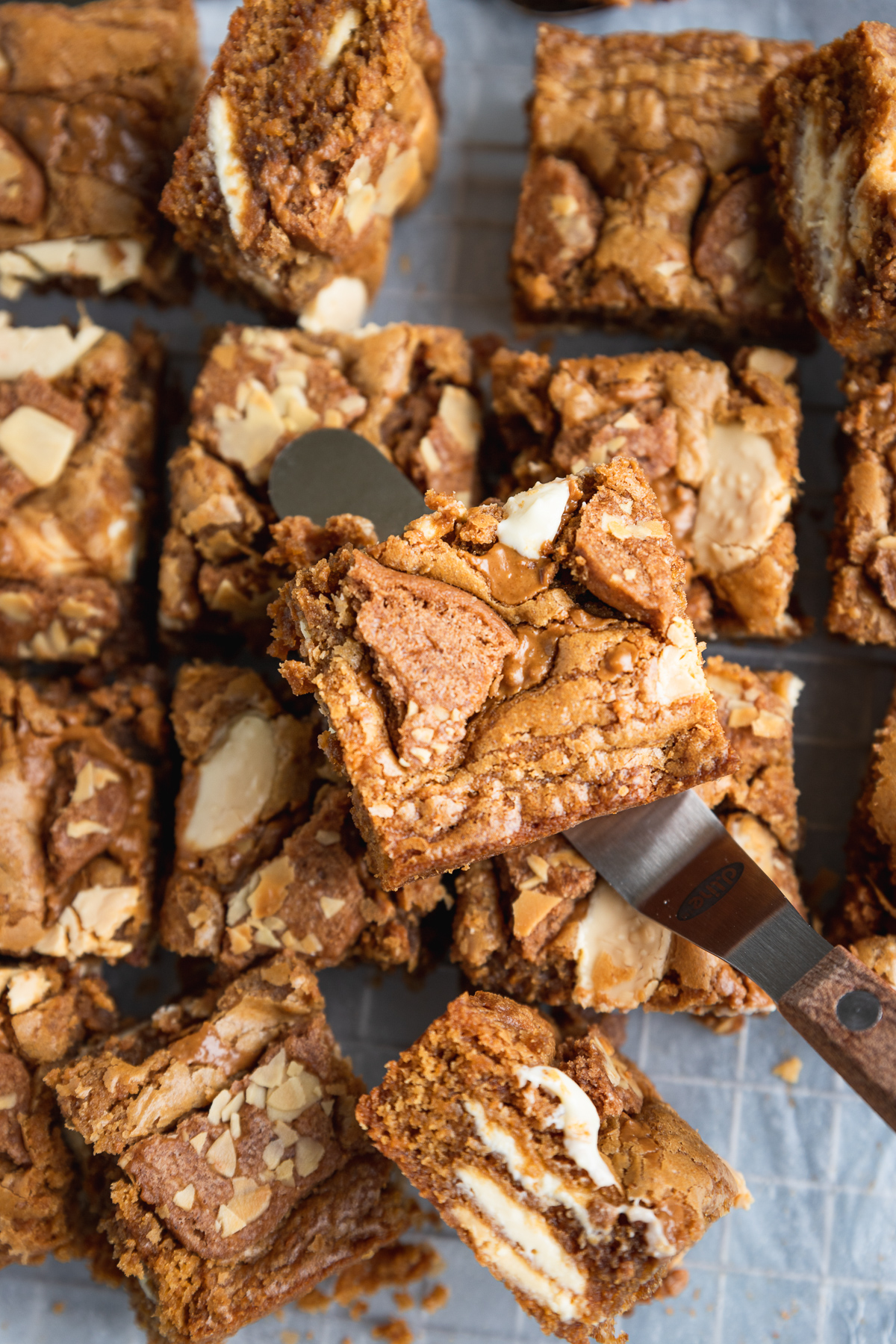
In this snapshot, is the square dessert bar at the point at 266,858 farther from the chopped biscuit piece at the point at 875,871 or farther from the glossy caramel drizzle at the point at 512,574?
the chopped biscuit piece at the point at 875,871

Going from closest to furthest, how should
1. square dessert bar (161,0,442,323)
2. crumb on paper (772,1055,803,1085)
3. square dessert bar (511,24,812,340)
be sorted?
square dessert bar (161,0,442,323) < square dessert bar (511,24,812,340) < crumb on paper (772,1055,803,1085)

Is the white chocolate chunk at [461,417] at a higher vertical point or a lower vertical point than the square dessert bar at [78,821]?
higher

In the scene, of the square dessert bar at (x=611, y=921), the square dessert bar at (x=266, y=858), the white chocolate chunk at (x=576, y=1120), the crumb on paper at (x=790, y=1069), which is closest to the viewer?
the white chocolate chunk at (x=576, y=1120)

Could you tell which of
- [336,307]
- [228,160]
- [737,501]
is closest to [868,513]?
[737,501]

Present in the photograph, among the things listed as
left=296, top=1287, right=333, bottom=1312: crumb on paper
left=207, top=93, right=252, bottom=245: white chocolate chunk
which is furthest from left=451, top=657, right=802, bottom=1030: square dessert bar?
left=207, top=93, right=252, bottom=245: white chocolate chunk

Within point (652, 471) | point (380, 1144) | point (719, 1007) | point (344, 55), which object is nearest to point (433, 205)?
point (344, 55)

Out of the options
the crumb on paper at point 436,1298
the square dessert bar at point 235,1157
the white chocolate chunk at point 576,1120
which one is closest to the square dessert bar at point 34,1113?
the square dessert bar at point 235,1157

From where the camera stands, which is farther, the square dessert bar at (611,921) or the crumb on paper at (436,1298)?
the crumb on paper at (436,1298)

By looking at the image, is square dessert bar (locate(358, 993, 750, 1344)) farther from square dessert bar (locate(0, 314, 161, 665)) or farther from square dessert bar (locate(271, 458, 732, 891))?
square dessert bar (locate(0, 314, 161, 665))
